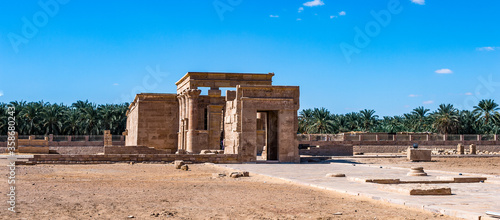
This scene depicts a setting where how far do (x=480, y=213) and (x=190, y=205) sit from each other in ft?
14.7

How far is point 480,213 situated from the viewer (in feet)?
23.9

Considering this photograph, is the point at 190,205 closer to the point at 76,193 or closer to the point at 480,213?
the point at 76,193

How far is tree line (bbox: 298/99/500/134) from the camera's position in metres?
62.3

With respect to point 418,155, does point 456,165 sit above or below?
below

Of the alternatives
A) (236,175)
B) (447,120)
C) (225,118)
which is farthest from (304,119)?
(236,175)

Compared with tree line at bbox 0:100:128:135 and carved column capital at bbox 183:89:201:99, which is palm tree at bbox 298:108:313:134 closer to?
tree line at bbox 0:100:128:135

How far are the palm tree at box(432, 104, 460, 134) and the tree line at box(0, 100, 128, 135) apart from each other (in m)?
38.2

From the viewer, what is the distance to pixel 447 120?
61.8 meters

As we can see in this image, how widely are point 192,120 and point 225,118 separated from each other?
704cm

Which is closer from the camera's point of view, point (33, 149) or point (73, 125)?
point (33, 149)

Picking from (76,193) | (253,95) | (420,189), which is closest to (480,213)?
(420,189)

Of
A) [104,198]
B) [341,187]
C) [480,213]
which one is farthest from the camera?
[341,187]

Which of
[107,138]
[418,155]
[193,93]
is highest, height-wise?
[193,93]

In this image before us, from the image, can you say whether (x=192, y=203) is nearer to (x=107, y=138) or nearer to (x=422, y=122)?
(x=107, y=138)
